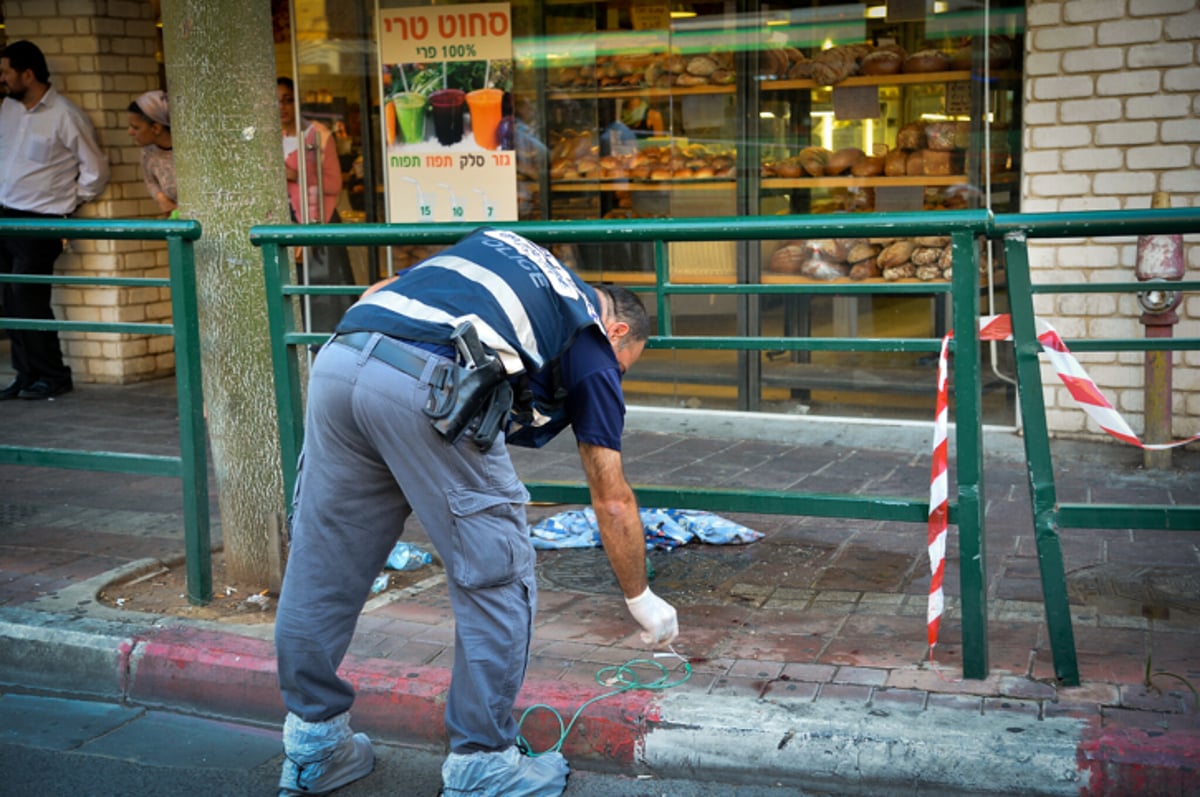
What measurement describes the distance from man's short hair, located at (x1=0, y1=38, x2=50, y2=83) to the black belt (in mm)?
6747

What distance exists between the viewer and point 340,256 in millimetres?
9922

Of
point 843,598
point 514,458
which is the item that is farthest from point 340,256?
point 843,598

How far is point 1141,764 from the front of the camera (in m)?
3.37

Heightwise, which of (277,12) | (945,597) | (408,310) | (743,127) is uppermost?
(277,12)

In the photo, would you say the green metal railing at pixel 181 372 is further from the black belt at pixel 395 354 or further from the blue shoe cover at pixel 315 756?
the black belt at pixel 395 354

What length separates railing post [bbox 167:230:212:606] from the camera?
183 inches

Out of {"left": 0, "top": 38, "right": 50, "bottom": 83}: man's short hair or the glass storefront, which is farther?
{"left": 0, "top": 38, "right": 50, "bottom": 83}: man's short hair

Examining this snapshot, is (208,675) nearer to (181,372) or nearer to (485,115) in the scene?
(181,372)

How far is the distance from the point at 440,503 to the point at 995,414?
5.20 metres

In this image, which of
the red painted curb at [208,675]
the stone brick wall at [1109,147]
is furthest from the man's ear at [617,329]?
the stone brick wall at [1109,147]

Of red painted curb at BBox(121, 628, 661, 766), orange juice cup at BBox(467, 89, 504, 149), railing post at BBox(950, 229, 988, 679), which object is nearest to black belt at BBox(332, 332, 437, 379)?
red painted curb at BBox(121, 628, 661, 766)

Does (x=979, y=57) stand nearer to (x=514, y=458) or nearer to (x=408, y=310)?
(x=514, y=458)

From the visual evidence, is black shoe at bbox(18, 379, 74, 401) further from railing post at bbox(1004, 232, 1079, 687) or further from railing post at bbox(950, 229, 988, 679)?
railing post at bbox(1004, 232, 1079, 687)

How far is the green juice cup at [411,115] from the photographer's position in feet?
29.5
